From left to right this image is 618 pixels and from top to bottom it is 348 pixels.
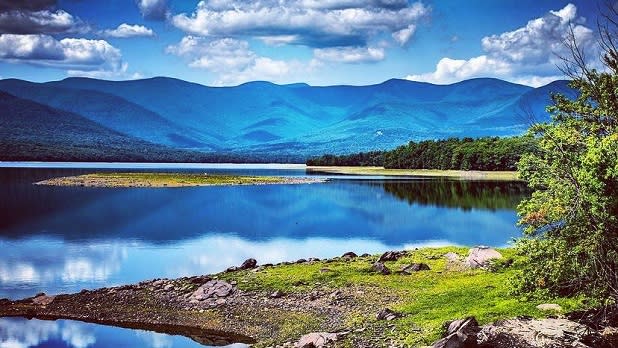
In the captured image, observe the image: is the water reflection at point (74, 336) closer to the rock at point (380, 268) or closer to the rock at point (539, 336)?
the rock at point (380, 268)

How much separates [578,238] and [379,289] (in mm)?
10679

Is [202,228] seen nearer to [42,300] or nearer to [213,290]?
[42,300]

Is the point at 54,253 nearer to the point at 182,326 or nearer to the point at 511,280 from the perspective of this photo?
the point at 182,326

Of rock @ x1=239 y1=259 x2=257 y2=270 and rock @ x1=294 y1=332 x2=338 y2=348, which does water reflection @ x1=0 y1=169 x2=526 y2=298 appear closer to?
rock @ x1=239 y1=259 x2=257 y2=270

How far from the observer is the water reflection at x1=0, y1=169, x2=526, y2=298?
40719 millimetres

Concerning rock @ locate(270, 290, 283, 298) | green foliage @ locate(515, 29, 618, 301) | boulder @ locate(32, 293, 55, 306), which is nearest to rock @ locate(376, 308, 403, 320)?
green foliage @ locate(515, 29, 618, 301)

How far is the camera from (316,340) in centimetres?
2098

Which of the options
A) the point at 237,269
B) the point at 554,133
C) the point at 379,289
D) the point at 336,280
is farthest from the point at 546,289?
the point at 237,269

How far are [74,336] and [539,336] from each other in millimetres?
17713

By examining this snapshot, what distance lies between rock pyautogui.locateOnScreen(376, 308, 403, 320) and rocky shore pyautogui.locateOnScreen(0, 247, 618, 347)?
48 millimetres

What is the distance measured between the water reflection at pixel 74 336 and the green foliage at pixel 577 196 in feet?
36.7

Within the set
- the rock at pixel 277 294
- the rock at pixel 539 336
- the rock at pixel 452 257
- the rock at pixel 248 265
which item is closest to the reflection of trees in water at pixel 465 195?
the rock at pixel 452 257

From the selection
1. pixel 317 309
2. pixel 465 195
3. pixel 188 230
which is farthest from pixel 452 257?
pixel 465 195

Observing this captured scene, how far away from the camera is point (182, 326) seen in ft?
87.4
